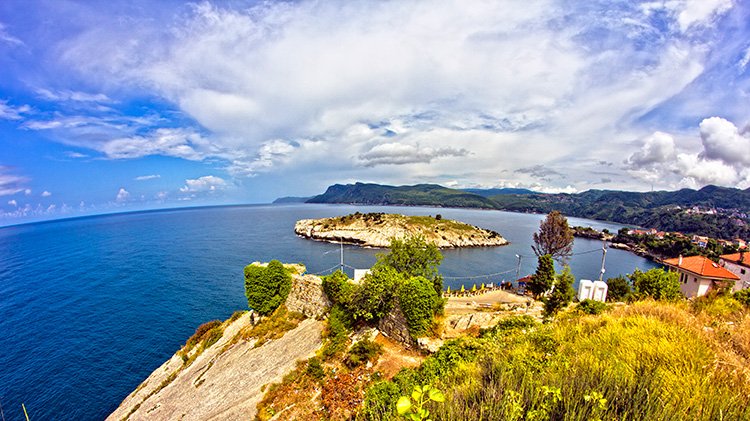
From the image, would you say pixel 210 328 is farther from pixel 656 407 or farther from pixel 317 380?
pixel 656 407

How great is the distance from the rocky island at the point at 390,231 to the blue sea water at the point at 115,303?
778 centimetres

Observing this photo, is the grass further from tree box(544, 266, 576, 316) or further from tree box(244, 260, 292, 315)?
tree box(244, 260, 292, 315)

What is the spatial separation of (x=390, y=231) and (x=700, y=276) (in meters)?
60.3

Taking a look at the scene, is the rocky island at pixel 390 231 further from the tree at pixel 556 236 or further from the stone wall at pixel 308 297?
the stone wall at pixel 308 297

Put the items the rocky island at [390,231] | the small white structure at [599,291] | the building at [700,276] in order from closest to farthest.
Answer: the small white structure at [599,291]
the building at [700,276]
the rocky island at [390,231]

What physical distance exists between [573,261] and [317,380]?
66493 millimetres

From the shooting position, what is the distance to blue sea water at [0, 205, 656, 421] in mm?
21078

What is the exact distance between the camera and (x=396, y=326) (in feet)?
46.0

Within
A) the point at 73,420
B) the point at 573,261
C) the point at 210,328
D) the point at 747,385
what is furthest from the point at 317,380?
the point at 573,261

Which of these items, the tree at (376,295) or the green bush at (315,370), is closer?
the green bush at (315,370)

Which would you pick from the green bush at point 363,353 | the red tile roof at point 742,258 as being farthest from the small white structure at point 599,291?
the red tile roof at point 742,258

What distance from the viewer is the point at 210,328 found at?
24031 mm

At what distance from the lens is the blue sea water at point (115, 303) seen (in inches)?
830

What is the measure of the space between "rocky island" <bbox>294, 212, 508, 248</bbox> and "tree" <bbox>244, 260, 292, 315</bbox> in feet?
174
